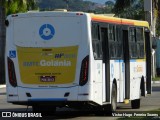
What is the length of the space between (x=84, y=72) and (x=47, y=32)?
5.08 ft

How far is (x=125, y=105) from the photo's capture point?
25.2 metres

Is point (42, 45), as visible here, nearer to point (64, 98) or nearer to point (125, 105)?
point (64, 98)

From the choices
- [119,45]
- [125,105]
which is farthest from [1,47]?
[119,45]

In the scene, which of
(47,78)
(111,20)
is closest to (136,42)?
(111,20)

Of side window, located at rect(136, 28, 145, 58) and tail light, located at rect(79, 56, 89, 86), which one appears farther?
side window, located at rect(136, 28, 145, 58)

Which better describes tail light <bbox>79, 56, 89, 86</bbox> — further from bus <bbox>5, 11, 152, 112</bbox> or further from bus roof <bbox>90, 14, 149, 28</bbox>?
bus roof <bbox>90, 14, 149, 28</bbox>

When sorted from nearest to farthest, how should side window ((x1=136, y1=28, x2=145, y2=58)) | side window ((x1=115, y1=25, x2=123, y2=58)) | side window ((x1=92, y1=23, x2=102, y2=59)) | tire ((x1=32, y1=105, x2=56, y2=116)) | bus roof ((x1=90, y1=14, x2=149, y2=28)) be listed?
side window ((x1=92, y1=23, x2=102, y2=59)) → bus roof ((x1=90, y1=14, x2=149, y2=28)) → tire ((x1=32, y1=105, x2=56, y2=116)) → side window ((x1=115, y1=25, x2=123, y2=58)) → side window ((x1=136, y1=28, x2=145, y2=58))

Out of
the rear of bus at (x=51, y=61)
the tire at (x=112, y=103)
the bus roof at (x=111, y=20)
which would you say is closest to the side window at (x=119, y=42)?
the bus roof at (x=111, y=20)

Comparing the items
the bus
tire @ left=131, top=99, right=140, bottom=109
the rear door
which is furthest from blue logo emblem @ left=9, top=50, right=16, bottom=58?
tire @ left=131, top=99, right=140, bottom=109

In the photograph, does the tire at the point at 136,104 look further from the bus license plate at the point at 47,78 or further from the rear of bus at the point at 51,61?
the bus license plate at the point at 47,78

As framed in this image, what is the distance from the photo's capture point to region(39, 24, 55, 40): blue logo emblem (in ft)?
60.4

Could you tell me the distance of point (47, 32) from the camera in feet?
60.7

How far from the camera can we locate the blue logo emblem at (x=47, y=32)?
60.4 ft

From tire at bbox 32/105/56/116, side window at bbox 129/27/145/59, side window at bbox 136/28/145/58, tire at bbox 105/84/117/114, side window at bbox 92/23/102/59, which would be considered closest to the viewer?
side window at bbox 92/23/102/59
